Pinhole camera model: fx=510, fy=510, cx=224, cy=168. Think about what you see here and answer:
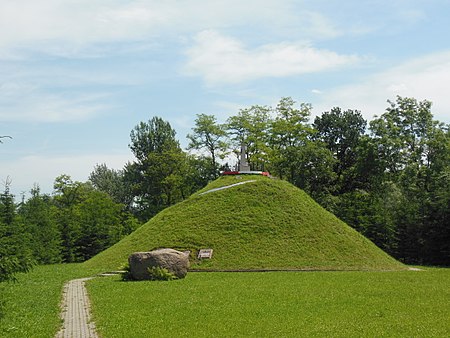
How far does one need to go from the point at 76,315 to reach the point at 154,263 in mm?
8588

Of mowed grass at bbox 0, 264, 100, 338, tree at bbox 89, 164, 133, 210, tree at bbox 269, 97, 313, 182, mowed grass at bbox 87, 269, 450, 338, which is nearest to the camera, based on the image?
mowed grass at bbox 87, 269, 450, 338

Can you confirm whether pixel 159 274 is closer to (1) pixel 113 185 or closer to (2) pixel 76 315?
(2) pixel 76 315

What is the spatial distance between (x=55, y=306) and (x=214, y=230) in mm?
15634

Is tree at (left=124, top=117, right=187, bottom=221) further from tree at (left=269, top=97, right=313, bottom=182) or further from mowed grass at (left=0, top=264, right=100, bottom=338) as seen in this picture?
mowed grass at (left=0, top=264, right=100, bottom=338)

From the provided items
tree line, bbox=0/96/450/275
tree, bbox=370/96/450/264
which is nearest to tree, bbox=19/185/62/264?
tree line, bbox=0/96/450/275

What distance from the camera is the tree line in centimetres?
3844

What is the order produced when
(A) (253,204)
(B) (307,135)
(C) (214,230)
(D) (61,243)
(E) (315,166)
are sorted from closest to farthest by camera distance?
1. (C) (214,230)
2. (A) (253,204)
3. (D) (61,243)
4. (E) (315,166)
5. (B) (307,135)

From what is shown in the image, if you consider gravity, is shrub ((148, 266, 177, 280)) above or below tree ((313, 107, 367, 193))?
below

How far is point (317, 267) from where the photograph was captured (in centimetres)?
2594

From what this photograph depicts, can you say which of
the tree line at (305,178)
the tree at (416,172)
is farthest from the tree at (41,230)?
the tree at (416,172)

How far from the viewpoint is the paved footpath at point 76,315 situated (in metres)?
11.3

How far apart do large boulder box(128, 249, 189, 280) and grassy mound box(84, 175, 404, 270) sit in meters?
4.04

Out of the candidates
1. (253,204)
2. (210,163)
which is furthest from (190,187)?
(253,204)

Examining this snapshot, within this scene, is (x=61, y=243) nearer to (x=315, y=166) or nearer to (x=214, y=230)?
(x=214, y=230)
